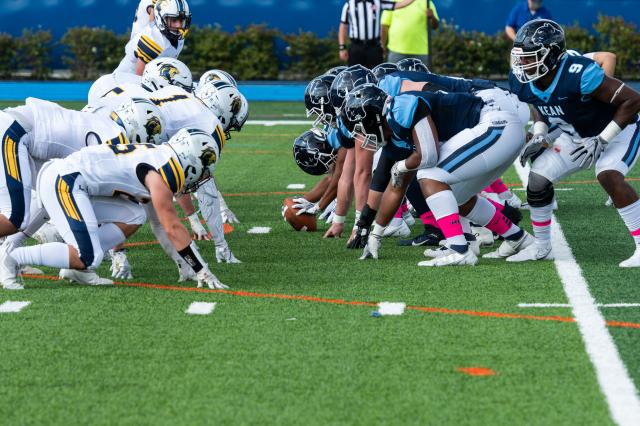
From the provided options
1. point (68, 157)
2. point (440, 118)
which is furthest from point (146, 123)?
point (440, 118)

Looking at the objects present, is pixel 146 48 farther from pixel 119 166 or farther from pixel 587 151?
pixel 587 151

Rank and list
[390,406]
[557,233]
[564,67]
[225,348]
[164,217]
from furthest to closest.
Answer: [557,233], [564,67], [164,217], [225,348], [390,406]

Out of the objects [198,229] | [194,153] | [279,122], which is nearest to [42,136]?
[194,153]

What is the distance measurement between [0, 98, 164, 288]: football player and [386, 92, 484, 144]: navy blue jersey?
1406 mm

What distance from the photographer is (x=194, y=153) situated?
6.00 metres

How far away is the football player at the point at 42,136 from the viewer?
21.1 ft

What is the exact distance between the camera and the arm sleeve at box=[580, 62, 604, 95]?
650 cm

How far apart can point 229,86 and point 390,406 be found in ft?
12.2

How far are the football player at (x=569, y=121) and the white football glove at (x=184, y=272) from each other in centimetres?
195

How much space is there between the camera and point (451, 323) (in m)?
5.37

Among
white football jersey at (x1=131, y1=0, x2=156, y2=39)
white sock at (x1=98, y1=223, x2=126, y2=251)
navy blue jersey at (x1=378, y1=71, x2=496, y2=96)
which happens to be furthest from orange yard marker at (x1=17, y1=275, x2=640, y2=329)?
white football jersey at (x1=131, y1=0, x2=156, y2=39)

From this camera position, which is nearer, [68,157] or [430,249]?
[68,157]

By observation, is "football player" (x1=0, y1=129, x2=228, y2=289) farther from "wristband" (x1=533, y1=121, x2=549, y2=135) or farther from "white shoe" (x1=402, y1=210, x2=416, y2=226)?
"white shoe" (x1=402, y1=210, x2=416, y2=226)

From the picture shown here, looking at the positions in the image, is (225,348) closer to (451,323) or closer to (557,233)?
(451,323)
